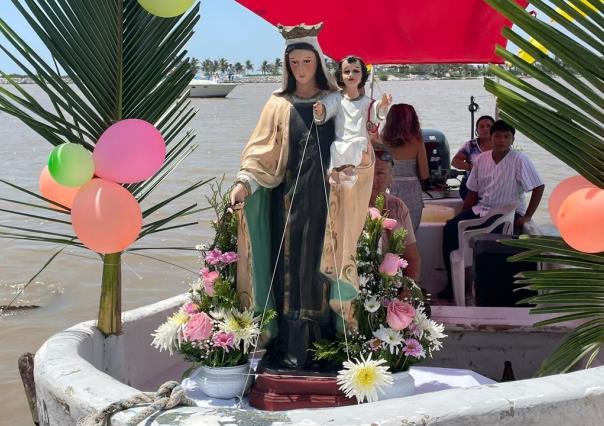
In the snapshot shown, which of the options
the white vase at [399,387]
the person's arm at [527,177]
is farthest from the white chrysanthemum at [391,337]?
the person's arm at [527,177]

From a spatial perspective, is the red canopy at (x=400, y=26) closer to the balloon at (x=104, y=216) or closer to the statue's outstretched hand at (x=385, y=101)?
the statue's outstretched hand at (x=385, y=101)

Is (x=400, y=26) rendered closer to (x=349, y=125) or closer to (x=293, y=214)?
(x=349, y=125)

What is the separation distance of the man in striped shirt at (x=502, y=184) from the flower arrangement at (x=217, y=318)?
2523mm

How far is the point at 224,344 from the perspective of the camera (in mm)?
3092

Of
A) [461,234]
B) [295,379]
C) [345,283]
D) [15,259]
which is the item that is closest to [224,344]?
[295,379]

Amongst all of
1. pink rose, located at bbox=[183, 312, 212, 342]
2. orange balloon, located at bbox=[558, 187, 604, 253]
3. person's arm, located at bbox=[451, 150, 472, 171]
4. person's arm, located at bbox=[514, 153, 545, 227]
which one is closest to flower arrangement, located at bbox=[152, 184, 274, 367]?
pink rose, located at bbox=[183, 312, 212, 342]

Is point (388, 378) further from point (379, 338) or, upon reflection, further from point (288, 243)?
point (288, 243)

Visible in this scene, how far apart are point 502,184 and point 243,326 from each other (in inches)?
113

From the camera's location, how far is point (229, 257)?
322 cm

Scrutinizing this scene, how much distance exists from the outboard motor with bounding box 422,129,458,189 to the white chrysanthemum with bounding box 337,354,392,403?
16.0 ft

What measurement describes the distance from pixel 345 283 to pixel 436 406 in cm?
86

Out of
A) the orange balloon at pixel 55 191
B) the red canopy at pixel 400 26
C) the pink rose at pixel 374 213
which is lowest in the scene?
the pink rose at pixel 374 213

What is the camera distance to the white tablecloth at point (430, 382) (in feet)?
10.3

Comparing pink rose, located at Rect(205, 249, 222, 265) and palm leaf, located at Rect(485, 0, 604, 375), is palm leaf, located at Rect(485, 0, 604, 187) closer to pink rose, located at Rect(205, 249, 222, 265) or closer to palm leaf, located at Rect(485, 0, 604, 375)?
palm leaf, located at Rect(485, 0, 604, 375)
